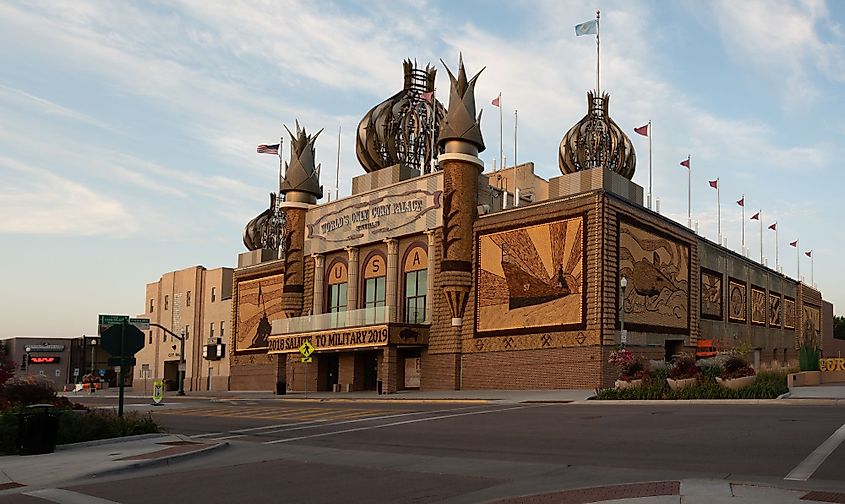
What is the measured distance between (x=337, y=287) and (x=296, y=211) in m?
6.79

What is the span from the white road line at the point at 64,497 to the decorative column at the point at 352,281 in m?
43.0

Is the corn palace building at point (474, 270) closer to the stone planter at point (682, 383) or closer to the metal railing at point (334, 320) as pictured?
the metal railing at point (334, 320)

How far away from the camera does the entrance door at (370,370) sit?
2229 inches

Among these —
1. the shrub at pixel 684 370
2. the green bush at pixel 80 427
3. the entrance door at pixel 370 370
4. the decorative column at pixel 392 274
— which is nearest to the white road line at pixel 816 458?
the shrub at pixel 684 370

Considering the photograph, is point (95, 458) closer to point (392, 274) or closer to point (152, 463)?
point (152, 463)

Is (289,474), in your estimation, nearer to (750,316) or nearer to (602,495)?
(602,495)

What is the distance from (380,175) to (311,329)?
11.3 meters

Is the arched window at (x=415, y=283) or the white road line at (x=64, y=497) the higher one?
the arched window at (x=415, y=283)

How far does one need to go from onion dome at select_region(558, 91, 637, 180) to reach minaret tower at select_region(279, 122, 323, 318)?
19.2m

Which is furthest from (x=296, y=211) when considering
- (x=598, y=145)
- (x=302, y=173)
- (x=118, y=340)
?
(x=118, y=340)

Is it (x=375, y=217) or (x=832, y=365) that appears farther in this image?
(x=375, y=217)

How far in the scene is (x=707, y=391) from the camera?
96.3 ft

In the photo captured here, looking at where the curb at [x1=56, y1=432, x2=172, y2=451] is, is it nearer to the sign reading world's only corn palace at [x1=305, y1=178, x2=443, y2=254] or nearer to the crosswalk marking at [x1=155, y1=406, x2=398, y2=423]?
the crosswalk marking at [x1=155, y1=406, x2=398, y2=423]

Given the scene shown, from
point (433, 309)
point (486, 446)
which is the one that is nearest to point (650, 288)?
point (433, 309)
